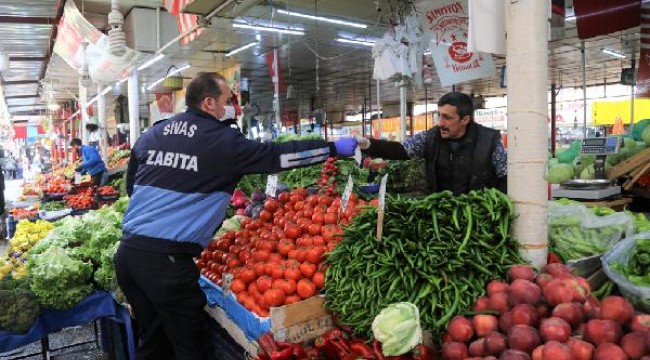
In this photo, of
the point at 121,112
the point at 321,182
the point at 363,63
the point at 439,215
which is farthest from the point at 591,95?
the point at 439,215

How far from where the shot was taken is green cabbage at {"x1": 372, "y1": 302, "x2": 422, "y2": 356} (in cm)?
201

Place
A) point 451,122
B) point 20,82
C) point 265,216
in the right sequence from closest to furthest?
point 451,122
point 265,216
point 20,82

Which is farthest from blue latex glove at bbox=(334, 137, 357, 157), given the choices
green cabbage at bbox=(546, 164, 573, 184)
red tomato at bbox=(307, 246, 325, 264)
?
green cabbage at bbox=(546, 164, 573, 184)

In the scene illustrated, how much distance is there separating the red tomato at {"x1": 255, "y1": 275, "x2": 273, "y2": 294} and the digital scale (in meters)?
4.51

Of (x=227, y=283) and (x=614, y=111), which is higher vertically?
(x=614, y=111)

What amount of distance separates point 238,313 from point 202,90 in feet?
4.63

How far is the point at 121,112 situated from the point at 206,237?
54.2 feet

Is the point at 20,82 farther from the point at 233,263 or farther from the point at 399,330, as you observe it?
the point at 399,330

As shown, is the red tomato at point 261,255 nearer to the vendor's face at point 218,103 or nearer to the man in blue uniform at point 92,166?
the vendor's face at point 218,103

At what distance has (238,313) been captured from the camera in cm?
295

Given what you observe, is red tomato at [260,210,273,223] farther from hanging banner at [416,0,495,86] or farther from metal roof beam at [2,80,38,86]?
metal roof beam at [2,80,38,86]

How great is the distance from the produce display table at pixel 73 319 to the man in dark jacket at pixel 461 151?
2423 millimetres

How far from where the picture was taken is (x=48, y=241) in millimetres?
4590

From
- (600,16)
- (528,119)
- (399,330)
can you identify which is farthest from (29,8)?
(399,330)
